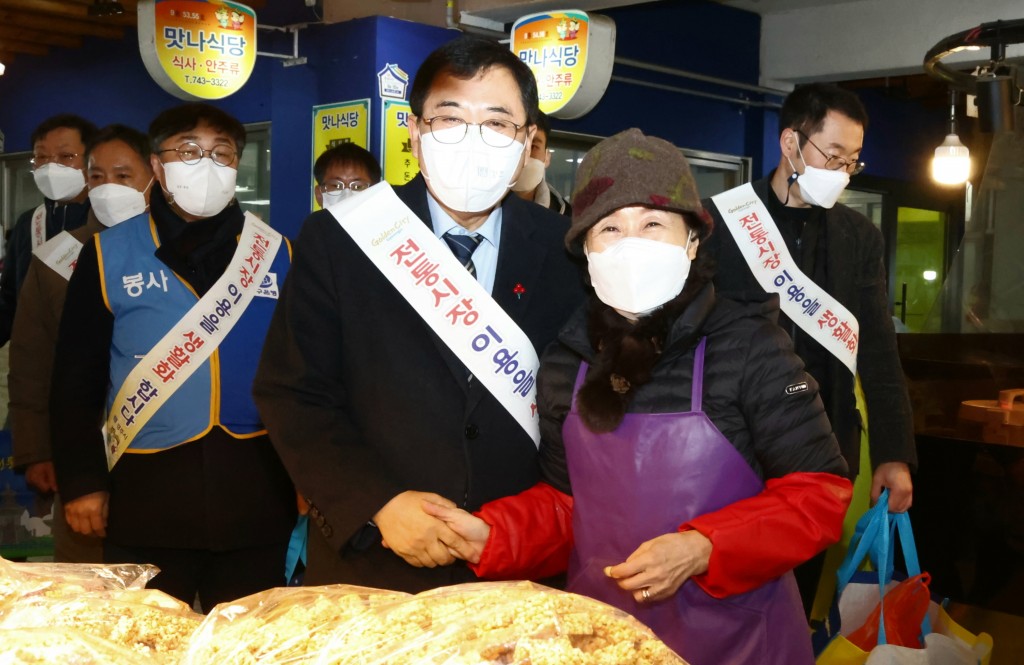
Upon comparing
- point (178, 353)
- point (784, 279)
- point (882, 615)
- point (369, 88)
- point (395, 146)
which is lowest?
point (882, 615)

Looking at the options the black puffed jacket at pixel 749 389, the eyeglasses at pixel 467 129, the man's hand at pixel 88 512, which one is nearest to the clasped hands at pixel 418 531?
the black puffed jacket at pixel 749 389

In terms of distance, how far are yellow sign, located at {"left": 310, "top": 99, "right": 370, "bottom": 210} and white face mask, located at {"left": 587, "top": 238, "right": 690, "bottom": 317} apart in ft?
16.3

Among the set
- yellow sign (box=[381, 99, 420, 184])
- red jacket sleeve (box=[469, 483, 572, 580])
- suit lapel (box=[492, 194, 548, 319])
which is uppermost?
yellow sign (box=[381, 99, 420, 184])

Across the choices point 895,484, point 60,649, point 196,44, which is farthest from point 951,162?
point 60,649

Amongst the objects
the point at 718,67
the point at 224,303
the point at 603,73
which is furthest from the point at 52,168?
the point at 718,67

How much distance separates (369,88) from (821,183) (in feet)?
13.9

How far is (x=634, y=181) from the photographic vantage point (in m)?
1.86

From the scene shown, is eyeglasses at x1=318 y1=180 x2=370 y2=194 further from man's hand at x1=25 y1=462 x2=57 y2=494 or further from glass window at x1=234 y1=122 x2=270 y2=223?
glass window at x1=234 y1=122 x2=270 y2=223

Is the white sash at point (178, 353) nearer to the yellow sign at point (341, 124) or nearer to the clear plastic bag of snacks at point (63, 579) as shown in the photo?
the clear plastic bag of snacks at point (63, 579)

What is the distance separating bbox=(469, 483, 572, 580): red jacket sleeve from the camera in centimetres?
186

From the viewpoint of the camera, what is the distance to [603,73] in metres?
6.33

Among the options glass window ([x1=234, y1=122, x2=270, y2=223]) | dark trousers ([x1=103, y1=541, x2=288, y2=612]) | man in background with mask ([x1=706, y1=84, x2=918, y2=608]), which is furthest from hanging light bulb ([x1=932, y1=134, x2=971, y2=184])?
dark trousers ([x1=103, y1=541, x2=288, y2=612])

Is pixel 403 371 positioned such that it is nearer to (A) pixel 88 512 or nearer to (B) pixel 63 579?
(B) pixel 63 579

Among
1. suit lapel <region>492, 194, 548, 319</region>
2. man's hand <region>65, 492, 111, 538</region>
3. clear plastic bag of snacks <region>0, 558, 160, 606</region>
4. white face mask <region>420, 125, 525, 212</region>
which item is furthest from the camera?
man's hand <region>65, 492, 111, 538</region>
